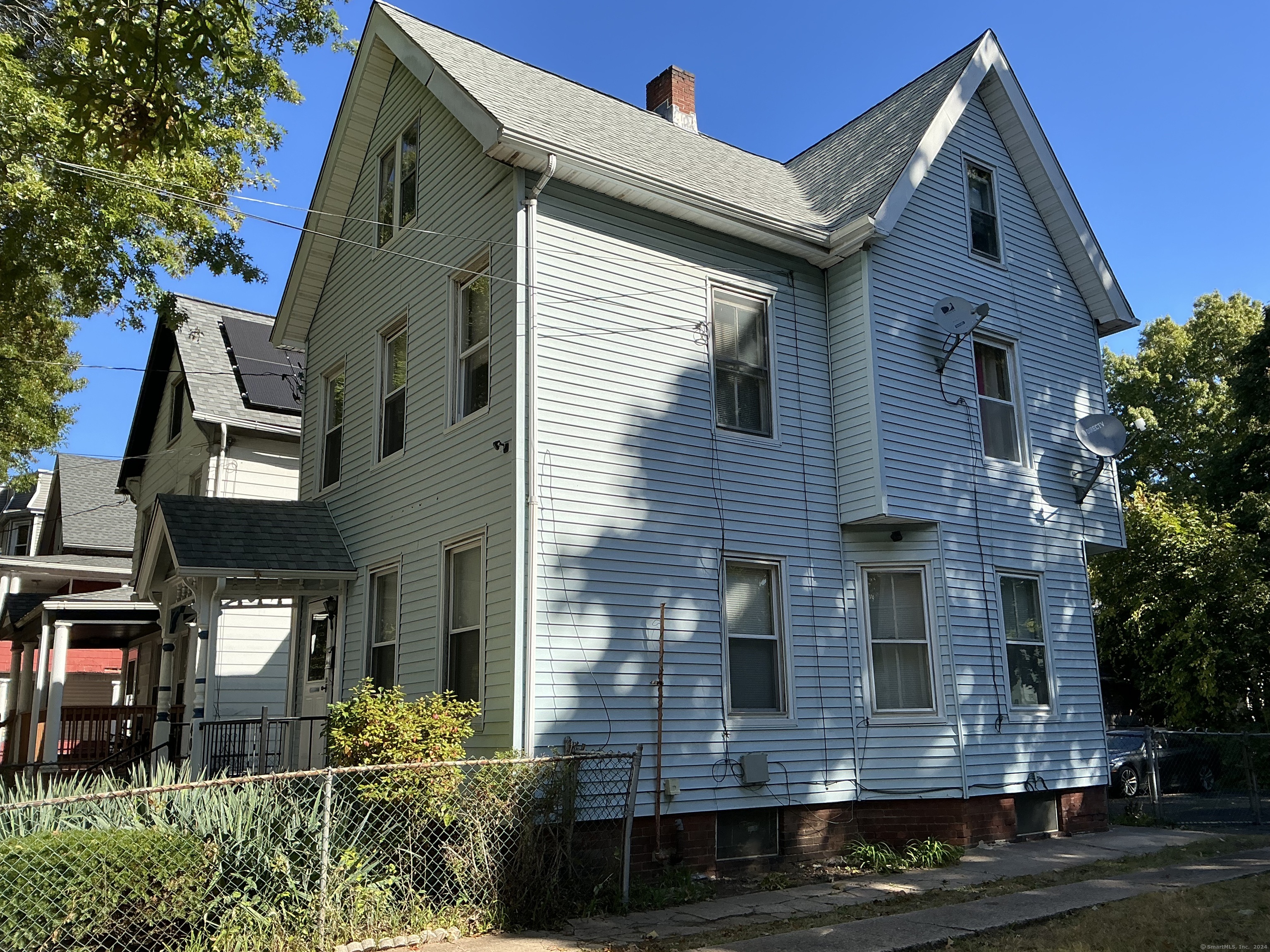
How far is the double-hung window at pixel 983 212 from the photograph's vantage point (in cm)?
1396

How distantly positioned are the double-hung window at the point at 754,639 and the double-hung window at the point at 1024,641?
312cm

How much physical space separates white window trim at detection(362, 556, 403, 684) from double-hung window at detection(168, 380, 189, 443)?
913cm

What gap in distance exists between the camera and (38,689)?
16953 mm

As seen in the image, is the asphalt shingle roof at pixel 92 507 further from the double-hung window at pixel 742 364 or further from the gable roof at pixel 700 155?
the double-hung window at pixel 742 364

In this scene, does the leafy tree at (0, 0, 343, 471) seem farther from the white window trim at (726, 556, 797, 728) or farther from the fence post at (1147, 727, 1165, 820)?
the fence post at (1147, 727, 1165, 820)

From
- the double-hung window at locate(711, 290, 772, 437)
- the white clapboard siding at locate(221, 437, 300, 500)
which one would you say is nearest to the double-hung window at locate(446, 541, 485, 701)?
the double-hung window at locate(711, 290, 772, 437)

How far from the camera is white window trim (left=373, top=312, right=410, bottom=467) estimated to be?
12.5 metres

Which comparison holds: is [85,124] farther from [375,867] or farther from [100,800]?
[375,867]

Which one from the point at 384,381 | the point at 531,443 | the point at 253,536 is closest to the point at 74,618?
the point at 253,536

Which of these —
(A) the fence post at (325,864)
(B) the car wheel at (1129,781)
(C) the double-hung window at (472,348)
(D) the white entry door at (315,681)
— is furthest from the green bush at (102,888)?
(B) the car wheel at (1129,781)

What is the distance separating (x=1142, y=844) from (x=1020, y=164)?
29.7 ft

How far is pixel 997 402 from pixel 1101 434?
1.42m

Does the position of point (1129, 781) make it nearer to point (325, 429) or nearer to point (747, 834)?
point (747, 834)

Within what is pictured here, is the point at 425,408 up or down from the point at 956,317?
down
